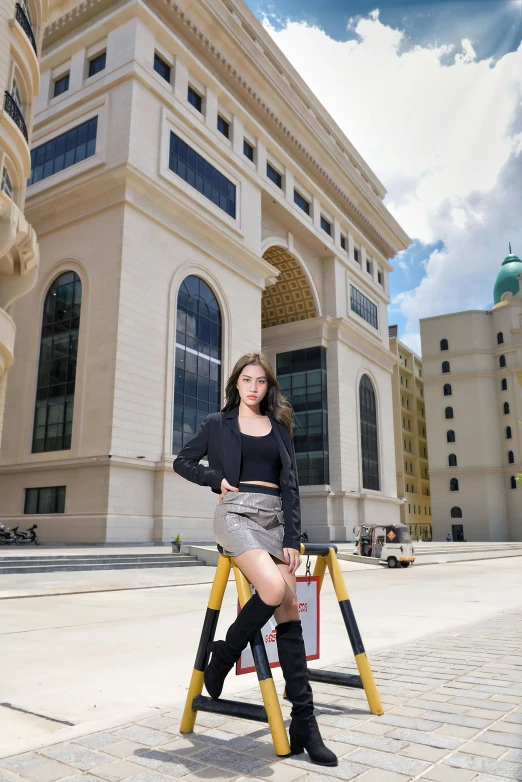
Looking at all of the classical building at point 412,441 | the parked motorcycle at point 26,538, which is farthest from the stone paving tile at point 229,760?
the classical building at point 412,441

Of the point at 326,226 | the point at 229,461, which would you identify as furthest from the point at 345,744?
the point at 326,226

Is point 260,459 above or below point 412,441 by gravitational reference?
below

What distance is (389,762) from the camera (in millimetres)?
2996

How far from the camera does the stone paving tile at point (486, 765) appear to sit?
2.86 metres

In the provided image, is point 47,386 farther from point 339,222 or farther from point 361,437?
point 339,222

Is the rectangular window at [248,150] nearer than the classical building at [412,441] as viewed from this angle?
Yes

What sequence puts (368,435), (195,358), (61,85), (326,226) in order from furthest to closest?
(368,435) → (326,226) → (61,85) → (195,358)

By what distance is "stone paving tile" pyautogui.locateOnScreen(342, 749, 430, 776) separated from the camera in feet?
9.53

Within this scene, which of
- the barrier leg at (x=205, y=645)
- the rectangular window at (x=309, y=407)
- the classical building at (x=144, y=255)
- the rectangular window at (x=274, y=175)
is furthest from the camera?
the rectangular window at (x=309, y=407)

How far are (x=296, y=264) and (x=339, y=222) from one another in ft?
21.2

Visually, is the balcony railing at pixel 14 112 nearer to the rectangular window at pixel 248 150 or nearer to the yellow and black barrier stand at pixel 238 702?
the rectangular window at pixel 248 150

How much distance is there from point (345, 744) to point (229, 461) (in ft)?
5.29

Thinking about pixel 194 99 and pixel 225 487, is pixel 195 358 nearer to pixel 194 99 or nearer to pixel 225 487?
pixel 194 99

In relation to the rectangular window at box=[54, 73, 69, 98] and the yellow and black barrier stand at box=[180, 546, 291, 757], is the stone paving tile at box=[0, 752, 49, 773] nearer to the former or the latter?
the yellow and black barrier stand at box=[180, 546, 291, 757]
